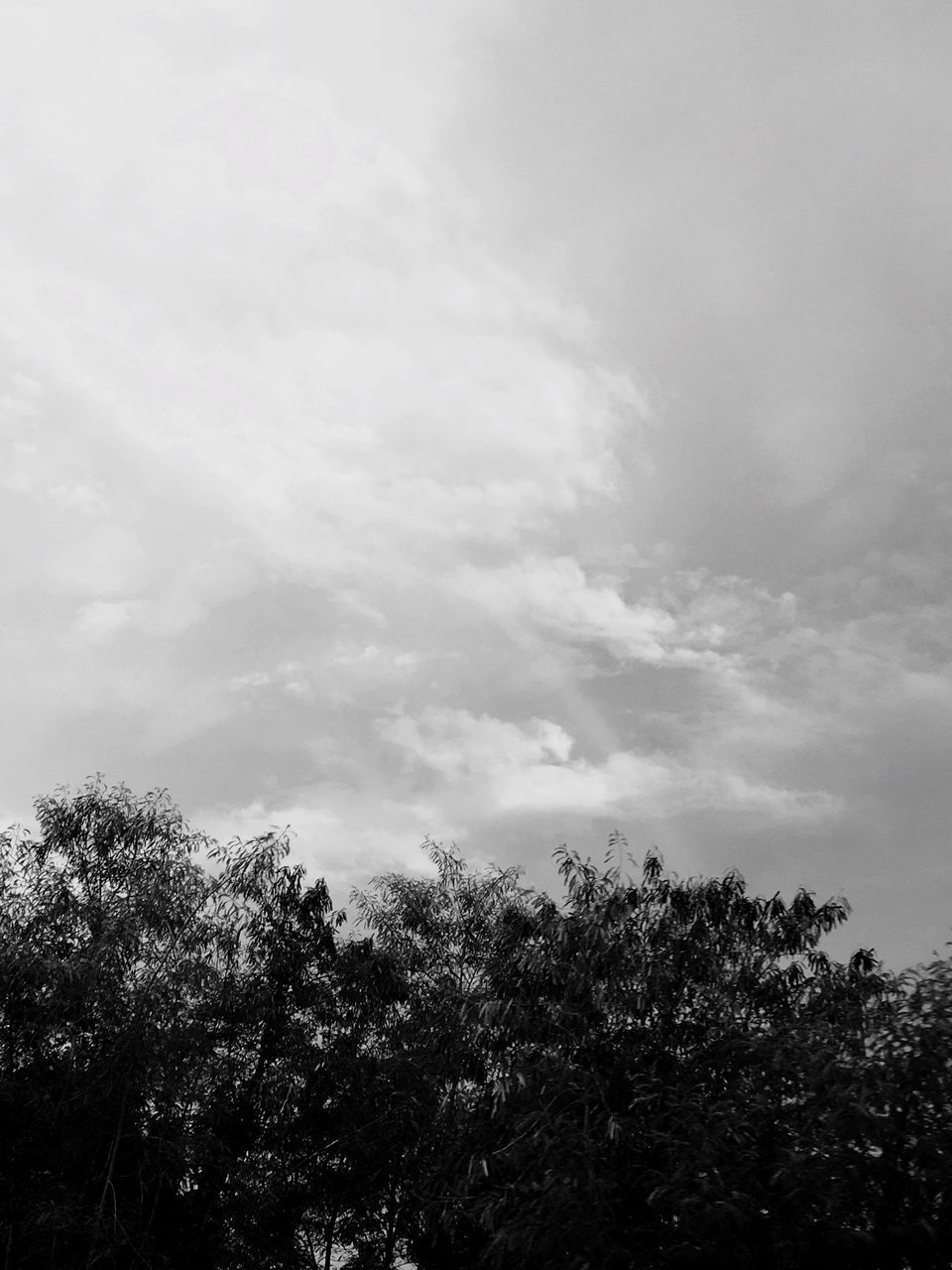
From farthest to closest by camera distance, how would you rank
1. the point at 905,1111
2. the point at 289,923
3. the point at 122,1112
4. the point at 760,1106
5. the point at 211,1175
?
1. the point at 289,923
2. the point at 211,1175
3. the point at 122,1112
4. the point at 760,1106
5. the point at 905,1111

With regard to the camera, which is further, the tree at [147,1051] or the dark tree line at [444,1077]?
the tree at [147,1051]

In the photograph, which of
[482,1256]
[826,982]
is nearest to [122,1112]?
[482,1256]

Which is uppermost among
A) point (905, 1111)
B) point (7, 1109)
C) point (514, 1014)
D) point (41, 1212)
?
point (514, 1014)

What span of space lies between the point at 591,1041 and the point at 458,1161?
293 centimetres

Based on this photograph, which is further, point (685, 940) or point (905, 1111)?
point (685, 940)

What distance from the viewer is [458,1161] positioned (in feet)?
48.7

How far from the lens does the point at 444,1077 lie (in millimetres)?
17797

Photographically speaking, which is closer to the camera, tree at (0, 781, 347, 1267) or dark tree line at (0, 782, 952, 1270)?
dark tree line at (0, 782, 952, 1270)

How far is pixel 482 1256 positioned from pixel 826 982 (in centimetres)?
629

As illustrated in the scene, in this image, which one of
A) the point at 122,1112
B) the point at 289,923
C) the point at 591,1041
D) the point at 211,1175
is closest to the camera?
the point at 591,1041

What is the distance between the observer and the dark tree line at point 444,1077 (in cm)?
1184

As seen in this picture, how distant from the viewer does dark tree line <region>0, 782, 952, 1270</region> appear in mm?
11836

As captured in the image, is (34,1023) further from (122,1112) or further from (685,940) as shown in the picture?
(685,940)

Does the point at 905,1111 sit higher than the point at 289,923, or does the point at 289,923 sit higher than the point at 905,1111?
the point at 289,923
